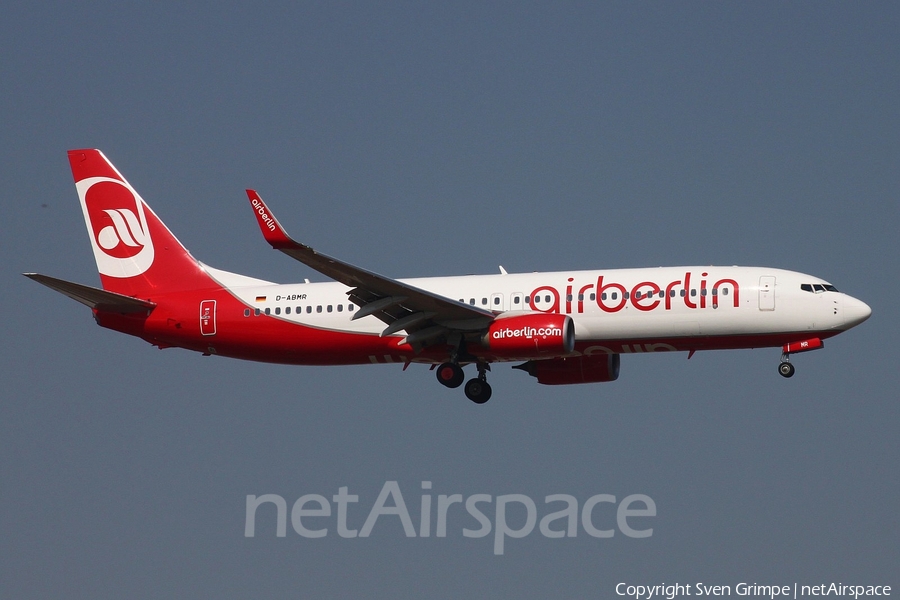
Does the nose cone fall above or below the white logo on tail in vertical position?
below

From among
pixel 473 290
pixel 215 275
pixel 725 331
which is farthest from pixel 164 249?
pixel 725 331

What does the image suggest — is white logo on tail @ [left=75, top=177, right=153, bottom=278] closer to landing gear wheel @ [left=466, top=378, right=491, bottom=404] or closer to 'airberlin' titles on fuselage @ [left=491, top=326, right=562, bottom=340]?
landing gear wheel @ [left=466, top=378, right=491, bottom=404]

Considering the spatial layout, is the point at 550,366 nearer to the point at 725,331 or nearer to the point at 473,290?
the point at 473,290

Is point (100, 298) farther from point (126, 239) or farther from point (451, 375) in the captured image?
point (451, 375)

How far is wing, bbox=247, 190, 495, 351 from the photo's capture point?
41.5 meters

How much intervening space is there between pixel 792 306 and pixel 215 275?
20.8m

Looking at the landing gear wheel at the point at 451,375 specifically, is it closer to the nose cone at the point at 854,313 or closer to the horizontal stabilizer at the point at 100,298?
the horizontal stabilizer at the point at 100,298

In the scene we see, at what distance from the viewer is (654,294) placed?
4275 cm

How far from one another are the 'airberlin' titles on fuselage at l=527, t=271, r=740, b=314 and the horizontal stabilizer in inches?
601

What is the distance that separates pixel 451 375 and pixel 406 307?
9.91 feet

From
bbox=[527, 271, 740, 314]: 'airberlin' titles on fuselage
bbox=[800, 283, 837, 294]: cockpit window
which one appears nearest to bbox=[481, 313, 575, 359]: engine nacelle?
bbox=[527, 271, 740, 314]: 'airberlin' titles on fuselage

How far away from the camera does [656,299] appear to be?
42.7 meters

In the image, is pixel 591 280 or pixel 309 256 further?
pixel 591 280

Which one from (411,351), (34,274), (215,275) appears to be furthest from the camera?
(215,275)
